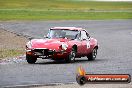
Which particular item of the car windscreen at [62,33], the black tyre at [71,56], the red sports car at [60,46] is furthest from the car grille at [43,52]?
the car windscreen at [62,33]

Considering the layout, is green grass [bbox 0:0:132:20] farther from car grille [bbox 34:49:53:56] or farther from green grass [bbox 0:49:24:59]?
car grille [bbox 34:49:53:56]

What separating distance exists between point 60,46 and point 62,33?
1429mm

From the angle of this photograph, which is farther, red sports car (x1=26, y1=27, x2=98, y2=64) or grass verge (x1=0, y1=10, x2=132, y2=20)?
grass verge (x1=0, y1=10, x2=132, y2=20)

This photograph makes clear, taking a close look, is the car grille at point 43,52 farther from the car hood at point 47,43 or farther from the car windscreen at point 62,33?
the car windscreen at point 62,33

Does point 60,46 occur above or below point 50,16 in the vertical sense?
below

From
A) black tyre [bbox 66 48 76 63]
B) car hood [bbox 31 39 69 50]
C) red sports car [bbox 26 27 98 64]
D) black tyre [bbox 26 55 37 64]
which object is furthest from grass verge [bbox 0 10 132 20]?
car hood [bbox 31 39 69 50]

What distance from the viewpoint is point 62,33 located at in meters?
22.4

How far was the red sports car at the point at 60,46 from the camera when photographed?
20.8 meters

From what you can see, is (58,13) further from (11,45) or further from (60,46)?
(60,46)

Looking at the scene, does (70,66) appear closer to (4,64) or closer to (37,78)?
(4,64)

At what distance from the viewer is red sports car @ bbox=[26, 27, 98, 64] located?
2084cm

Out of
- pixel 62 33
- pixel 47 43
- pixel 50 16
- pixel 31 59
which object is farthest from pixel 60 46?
pixel 50 16

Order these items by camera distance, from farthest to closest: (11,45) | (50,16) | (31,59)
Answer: (50,16), (11,45), (31,59)

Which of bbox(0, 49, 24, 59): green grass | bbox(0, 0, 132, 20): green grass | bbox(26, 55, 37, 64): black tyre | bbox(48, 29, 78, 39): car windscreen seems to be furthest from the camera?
bbox(0, 0, 132, 20): green grass
